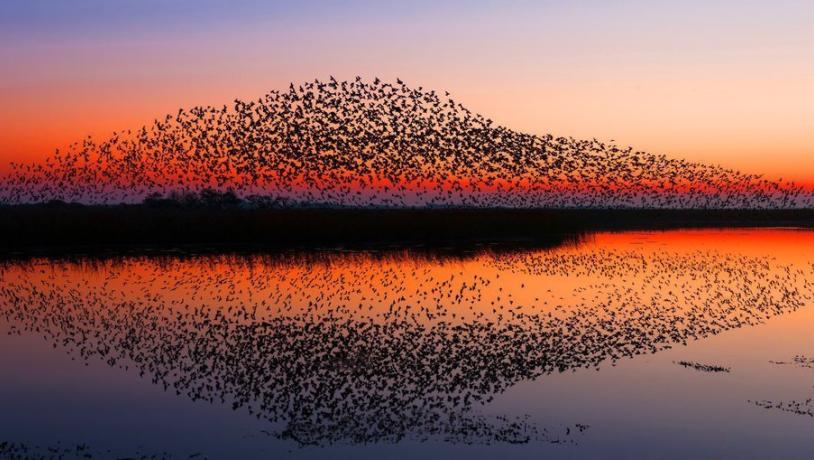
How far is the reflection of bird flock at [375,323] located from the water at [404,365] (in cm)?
8

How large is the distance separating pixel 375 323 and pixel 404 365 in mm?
5343

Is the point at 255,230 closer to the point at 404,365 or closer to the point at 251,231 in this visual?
the point at 251,231

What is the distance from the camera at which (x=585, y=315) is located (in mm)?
23000

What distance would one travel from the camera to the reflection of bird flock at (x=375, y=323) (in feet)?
44.9

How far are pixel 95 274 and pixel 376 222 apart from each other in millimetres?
25022

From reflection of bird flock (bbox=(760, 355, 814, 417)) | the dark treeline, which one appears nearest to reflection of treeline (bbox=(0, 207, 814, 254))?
the dark treeline

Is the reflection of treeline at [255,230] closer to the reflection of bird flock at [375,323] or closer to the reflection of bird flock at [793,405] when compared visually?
the reflection of bird flock at [375,323]

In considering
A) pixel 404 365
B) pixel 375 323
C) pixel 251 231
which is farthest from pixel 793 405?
pixel 251 231

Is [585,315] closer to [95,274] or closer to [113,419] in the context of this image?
[113,419]

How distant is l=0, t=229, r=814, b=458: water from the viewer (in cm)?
1178

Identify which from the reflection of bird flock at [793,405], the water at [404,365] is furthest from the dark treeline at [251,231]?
the reflection of bird flock at [793,405]

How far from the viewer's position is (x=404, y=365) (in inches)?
650

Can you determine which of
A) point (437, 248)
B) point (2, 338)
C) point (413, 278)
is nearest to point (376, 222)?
point (437, 248)

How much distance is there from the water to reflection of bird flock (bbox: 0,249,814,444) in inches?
3.0
